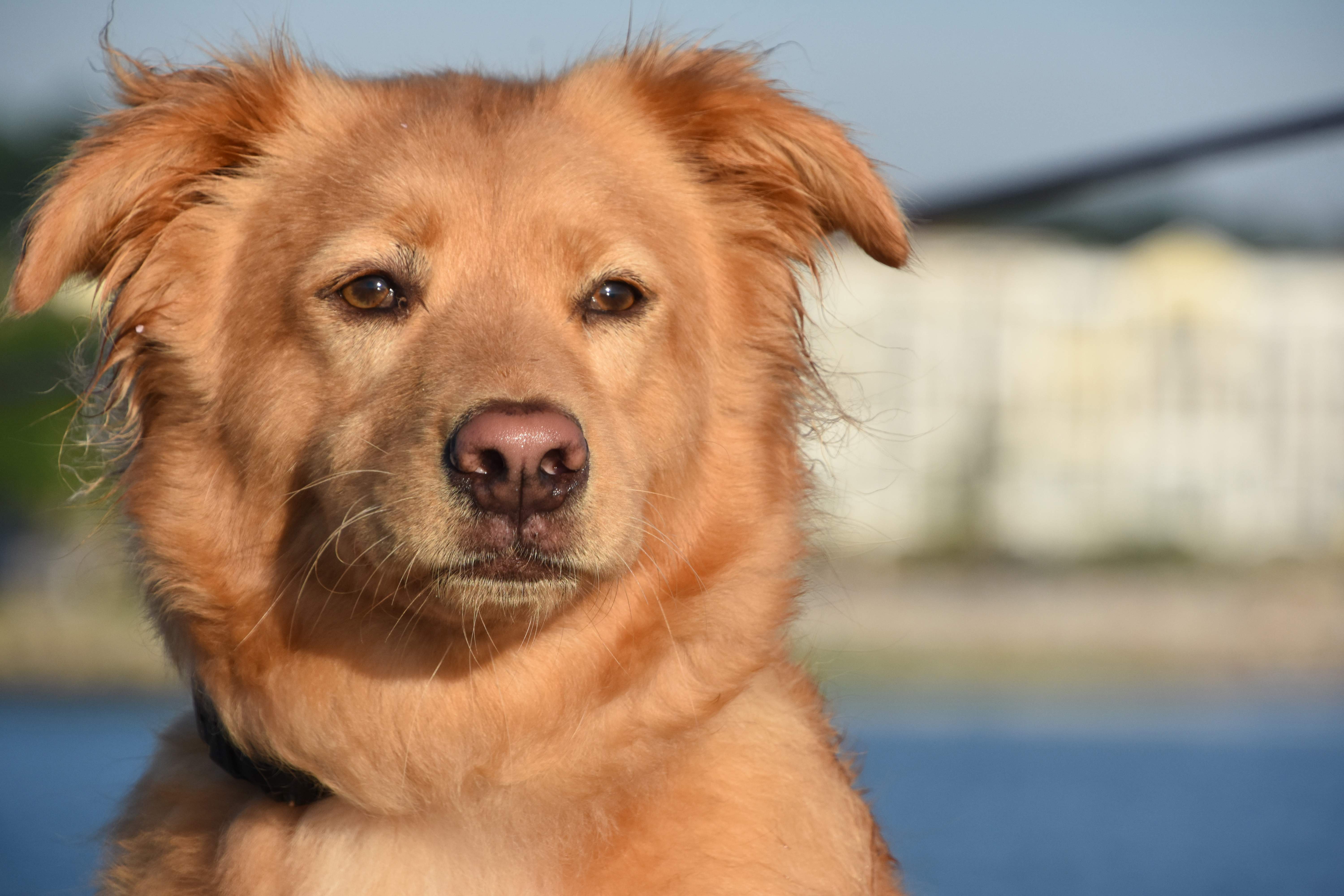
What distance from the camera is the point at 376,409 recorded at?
10.0ft

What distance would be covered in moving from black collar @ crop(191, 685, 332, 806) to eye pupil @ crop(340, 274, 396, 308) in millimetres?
967

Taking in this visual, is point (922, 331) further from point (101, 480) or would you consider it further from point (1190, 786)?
point (101, 480)

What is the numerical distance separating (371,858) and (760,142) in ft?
6.61

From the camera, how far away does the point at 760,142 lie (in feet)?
11.8

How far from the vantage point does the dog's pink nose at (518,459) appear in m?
2.71

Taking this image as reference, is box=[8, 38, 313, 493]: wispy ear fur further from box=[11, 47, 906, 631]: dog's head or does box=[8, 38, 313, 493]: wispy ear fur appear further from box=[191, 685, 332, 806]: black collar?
box=[191, 685, 332, 806]: black collar

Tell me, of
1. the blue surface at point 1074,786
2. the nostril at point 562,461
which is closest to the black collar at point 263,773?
the nostril at point 562,461

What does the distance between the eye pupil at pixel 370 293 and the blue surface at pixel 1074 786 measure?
4.43 metres

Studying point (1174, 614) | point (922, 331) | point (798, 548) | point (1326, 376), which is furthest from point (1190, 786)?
point (1326, 376)

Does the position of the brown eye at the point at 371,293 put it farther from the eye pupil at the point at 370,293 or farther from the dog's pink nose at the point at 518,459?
the dog's pink nose at the point at 518,459

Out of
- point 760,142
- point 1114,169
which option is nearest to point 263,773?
point 760,142

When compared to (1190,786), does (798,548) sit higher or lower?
higher

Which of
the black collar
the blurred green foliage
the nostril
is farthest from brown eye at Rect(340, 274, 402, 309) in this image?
the blurred green foliage

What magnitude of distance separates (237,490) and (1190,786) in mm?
A: 13555
